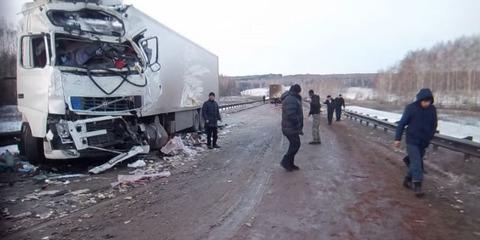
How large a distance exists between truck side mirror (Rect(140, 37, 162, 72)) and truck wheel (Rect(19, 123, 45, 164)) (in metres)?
3.07

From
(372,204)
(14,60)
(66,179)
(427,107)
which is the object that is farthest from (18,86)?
(427,107)

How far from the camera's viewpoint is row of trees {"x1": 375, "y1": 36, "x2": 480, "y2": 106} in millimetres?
53450

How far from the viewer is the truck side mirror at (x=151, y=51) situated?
32.5 ft

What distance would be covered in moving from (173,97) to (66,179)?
5.56m

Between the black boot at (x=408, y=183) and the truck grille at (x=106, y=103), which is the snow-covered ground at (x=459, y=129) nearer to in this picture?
the black boot at (x=408, y=183)

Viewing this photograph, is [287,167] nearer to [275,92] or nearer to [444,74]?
[275,92]

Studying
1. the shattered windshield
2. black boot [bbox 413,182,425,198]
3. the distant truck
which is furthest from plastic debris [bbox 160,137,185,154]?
the distant truck

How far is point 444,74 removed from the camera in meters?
68.0

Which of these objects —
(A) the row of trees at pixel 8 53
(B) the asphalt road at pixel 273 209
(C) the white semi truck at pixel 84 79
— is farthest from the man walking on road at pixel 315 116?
(A) the row of trees at pixel 8 53

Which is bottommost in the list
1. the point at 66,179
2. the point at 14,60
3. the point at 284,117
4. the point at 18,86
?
the point at 66,179

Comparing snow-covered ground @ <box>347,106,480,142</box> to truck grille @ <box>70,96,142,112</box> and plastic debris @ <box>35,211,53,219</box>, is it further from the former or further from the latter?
plastic debris @ <box>35,211,53,219</box>

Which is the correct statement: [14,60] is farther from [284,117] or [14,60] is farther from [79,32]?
[284,117]

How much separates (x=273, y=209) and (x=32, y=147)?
20.2 feet

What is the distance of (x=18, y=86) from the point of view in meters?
9.05
